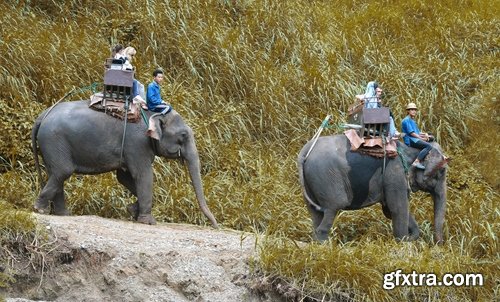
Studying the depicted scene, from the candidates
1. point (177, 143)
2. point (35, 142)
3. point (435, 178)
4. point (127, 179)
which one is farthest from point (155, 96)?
point (435, 178)

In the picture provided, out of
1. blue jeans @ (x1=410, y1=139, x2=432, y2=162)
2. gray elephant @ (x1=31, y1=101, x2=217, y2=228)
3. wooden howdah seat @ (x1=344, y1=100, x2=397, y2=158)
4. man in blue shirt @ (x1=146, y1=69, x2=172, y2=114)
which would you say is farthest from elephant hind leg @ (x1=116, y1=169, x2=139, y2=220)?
blue jeans @ (x1=410, y1=139, x2=432, y2=162)

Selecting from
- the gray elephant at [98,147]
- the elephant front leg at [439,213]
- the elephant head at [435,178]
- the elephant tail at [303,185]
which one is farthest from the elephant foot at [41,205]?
the elephant front leg at [439,213]

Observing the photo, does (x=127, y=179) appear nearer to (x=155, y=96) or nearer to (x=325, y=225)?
(x=155, y=96)

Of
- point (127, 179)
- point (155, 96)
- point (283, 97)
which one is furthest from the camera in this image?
point (283, 97)

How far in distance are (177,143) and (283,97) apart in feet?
12.0

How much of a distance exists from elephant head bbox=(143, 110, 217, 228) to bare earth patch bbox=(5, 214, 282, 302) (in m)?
1.57

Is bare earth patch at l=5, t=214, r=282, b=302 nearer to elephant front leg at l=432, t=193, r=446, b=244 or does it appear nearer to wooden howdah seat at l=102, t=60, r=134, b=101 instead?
wooden howdah seat at l=102, t=60, r=134, b=101

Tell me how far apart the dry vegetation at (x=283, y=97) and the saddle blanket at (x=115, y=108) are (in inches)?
49.7

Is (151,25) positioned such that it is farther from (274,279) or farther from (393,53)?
(274,279)

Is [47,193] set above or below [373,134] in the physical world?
below

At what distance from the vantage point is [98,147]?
10.6 m

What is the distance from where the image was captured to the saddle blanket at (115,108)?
10680 mm

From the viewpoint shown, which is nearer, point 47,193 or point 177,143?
point 47,193

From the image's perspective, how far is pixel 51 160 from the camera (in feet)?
34.8
